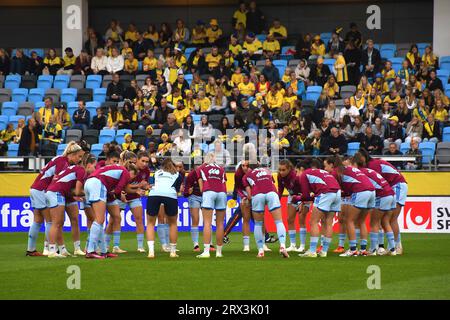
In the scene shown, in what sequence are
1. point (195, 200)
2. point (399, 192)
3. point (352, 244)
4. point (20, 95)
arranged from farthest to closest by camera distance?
point (20, 95) → point (195, 200) → point (399, 192) → point (352, 244)

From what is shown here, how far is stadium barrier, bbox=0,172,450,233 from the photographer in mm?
25656

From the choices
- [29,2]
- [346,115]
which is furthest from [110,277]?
[29,2]

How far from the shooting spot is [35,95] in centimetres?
3203

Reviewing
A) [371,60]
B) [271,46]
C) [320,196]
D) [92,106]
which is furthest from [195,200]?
[271,46]

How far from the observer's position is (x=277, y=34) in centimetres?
3334

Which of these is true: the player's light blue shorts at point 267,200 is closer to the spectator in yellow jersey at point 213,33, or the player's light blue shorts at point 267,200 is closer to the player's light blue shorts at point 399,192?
the player's light blue shorts at point 399,192

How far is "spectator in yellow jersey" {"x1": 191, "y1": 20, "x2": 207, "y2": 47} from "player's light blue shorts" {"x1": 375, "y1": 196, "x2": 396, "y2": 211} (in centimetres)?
1642

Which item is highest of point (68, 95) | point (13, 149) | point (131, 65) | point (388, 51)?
point (388, 51)

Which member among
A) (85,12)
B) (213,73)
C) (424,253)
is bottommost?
(424,253)

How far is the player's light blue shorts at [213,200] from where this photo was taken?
17.8 m

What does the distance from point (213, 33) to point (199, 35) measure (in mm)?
496

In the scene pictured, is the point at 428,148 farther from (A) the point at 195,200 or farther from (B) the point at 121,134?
(A) the point at 195,200

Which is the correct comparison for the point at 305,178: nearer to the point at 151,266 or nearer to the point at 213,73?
the point at 151,266
